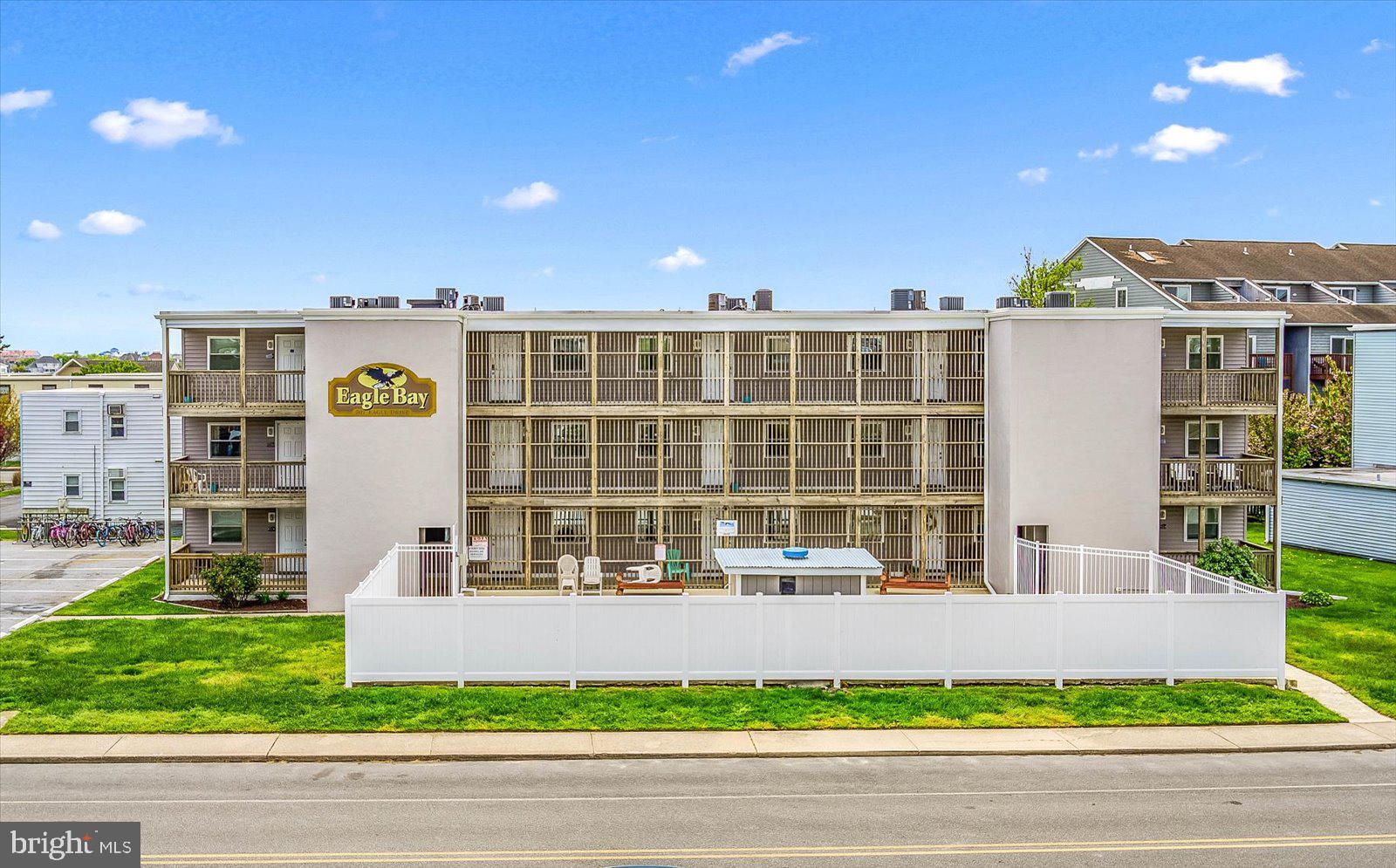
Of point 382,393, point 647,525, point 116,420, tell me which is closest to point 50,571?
point 116,420

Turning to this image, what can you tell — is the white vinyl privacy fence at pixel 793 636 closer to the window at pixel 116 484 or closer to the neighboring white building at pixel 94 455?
the neighboring white building at pixel 94 455

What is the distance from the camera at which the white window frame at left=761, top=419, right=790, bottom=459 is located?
32469mm

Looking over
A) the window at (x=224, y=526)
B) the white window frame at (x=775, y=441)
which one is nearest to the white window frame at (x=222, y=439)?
the window at (x=224, y=526)

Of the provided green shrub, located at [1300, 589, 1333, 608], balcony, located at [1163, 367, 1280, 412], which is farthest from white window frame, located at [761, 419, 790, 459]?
green shrub, located at [1300, 589, 1333, 608]

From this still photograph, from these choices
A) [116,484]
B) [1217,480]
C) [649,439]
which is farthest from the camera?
[116,484]

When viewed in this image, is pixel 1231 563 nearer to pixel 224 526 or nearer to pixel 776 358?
pixel 776 358

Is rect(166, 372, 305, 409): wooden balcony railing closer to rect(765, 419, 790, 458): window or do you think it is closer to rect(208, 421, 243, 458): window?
rect(208, 421, 243, 458): window

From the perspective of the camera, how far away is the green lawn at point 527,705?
19.7 metres

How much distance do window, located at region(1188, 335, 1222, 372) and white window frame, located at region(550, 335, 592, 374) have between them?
1703 cm

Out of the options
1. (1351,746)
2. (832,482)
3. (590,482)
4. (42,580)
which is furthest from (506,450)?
(1351,746)

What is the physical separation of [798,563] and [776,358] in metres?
7.49

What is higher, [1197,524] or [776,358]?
[776,358]

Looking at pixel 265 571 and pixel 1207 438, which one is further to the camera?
pixel 1207 438

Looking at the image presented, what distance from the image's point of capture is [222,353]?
106ft
